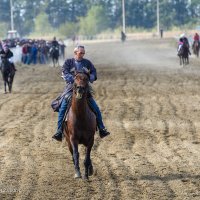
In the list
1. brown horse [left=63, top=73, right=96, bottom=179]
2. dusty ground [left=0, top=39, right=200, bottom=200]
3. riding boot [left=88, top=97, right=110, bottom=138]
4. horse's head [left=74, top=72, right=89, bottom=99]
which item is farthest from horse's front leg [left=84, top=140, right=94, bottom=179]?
horse's head [left=74, top=72, right=89, bottom=99]

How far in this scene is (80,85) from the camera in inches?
396

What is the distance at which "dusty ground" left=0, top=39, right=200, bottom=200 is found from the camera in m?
9.78

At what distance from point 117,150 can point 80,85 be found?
336cm

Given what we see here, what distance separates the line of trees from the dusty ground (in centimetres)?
12222

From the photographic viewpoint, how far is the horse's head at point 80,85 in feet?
33.0

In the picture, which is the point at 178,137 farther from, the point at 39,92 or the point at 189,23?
the point at 189,23

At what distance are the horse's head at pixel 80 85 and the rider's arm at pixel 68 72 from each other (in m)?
0.61

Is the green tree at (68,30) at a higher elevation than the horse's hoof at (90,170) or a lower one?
lower

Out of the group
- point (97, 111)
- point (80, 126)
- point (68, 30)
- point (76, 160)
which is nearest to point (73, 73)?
point (97, 111)

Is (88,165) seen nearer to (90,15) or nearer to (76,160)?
(76,160)

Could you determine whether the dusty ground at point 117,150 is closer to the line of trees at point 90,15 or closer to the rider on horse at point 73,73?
the rider on horse at point 73,73

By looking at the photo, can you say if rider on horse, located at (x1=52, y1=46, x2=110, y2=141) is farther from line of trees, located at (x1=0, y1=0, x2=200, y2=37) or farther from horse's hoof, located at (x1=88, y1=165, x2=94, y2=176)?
line of trees, located at (x1=0, y1=0, x2=200, y2=37)

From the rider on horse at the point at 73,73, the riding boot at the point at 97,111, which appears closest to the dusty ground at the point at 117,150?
the riding boot at the point at 97,111

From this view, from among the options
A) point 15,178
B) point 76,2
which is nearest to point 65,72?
point 15,178
